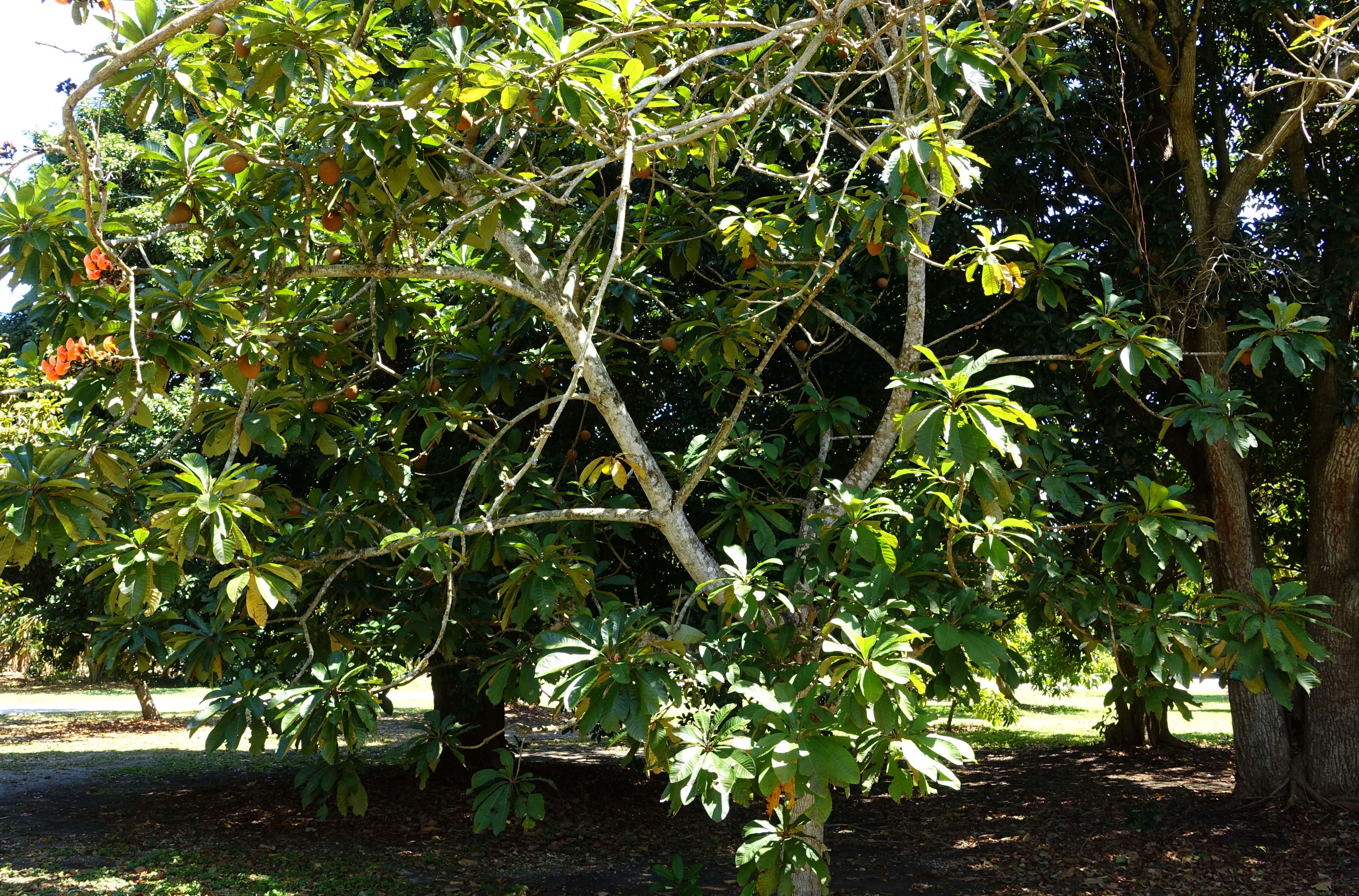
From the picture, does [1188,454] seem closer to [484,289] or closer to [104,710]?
[484,289]

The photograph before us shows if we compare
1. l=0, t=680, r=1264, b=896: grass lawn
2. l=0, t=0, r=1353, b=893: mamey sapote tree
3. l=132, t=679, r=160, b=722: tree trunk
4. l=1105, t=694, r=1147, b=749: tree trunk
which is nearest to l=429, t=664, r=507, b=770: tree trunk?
l=0, t=680, r=1264, b=896: grass lawn

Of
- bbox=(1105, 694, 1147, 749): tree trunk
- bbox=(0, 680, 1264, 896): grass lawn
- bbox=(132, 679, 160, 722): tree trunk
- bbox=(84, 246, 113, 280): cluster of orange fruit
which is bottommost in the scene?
bbox=(132, 679, 160, 722): tree trunk

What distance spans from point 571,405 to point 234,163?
2.61 meters

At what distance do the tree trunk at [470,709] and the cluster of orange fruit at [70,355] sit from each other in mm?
2700

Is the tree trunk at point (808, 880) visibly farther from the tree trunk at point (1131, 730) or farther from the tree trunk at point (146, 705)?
the tree trunk at point (146, 705)

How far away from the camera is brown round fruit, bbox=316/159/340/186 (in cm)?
379

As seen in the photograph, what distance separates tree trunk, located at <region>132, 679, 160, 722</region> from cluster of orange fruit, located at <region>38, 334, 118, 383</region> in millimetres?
12643

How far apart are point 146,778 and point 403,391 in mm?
6877

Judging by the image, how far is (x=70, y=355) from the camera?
3.08 metres

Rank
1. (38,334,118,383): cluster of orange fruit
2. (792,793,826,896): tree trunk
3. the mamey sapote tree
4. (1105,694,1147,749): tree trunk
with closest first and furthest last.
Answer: (38,334,118,383): cluster of orange fruit < the mamey sapote tree < (792,793,826,896): tree trunk < (1105,694,1147,749): tree trunk

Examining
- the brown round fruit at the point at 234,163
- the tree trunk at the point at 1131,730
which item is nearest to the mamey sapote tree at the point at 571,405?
the brown round fruit at the point at 234,163

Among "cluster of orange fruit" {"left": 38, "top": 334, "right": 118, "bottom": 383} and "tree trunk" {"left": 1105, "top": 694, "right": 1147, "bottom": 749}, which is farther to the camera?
"tree trunk" {"left": 1105, "top": 694, "right": 1147, "bottom": 749}

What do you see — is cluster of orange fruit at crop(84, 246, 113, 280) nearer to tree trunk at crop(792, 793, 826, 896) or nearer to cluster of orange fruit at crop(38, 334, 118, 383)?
cluster of orange fruit at crop(38, 334, 118, 383)


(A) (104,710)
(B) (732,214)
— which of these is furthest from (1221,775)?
(A) (104,710)
